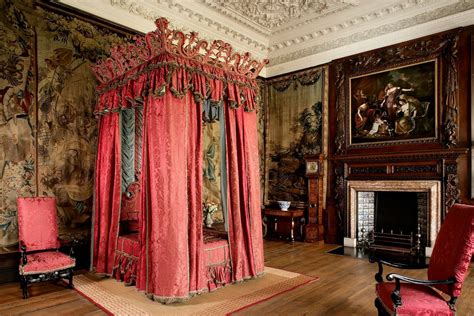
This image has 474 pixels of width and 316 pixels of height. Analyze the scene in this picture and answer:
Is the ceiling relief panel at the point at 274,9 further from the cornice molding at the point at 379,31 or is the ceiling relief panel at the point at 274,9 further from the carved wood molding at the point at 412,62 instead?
the carved wood molding at the point at 412,62

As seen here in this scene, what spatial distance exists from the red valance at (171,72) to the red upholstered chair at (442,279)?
286 cm

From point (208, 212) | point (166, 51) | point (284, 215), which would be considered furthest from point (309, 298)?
point (284, 215)

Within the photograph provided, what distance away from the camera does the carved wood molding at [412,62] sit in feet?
20.5

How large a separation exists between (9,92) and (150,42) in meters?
2.43

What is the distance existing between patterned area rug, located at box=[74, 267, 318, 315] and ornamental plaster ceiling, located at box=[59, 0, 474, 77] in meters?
4.43

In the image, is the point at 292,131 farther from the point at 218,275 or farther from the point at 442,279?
the point at 442,279

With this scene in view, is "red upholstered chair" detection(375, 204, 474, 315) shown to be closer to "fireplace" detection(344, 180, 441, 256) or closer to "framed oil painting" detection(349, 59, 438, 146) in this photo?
"fireplace" detection(344, 180, 441, 256)

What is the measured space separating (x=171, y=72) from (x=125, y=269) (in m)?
2.68

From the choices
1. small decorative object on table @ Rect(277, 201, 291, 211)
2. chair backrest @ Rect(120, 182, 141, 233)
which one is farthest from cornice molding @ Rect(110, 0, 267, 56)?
small decorative object on table @ Rect(277, 201, 291, 211)

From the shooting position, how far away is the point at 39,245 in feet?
14.8

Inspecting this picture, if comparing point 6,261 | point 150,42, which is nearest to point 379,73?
point 150,42

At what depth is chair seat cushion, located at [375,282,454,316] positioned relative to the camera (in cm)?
262

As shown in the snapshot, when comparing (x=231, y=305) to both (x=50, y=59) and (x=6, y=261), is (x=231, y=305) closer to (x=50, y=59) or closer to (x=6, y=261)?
(x=6, y=261)

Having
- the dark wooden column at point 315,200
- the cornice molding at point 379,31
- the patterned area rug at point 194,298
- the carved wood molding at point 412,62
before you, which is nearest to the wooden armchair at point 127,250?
the patterned area rug at point 194,298
